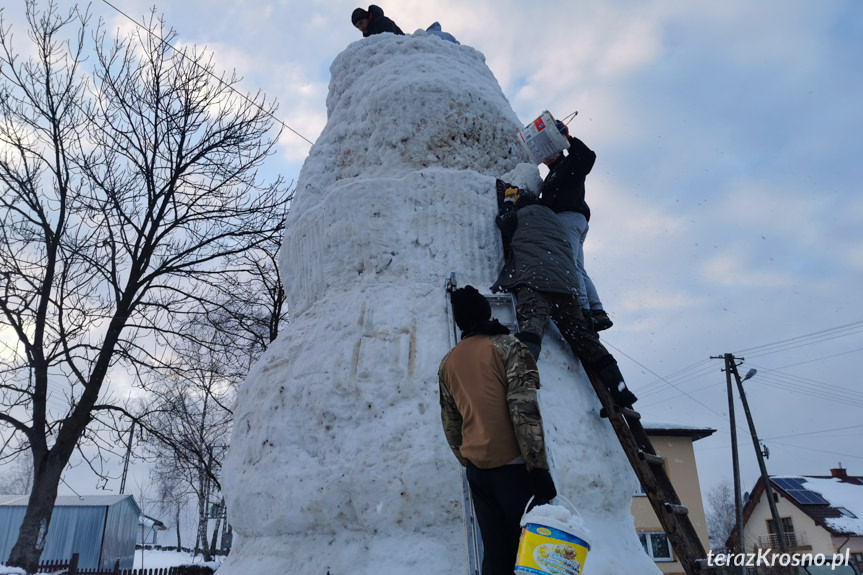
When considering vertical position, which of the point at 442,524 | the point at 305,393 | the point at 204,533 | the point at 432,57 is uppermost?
the point at 432,57

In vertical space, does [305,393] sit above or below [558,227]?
below

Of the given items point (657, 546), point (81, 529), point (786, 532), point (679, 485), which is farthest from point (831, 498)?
point (81, 529)

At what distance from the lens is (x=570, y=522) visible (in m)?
2.03

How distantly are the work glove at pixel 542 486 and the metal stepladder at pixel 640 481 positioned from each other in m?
0.55

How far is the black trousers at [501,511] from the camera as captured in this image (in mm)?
2408

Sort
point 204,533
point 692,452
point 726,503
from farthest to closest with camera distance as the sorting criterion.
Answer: point 726,503 < point 204,533 < point 692,452

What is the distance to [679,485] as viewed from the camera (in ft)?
65.2

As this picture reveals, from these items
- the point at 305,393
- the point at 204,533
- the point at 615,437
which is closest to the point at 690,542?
the point at 615,437

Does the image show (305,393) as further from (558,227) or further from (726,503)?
(726,503)

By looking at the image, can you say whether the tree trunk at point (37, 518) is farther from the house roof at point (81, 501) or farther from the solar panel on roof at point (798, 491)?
the solar panel on roof at point (798, 491)

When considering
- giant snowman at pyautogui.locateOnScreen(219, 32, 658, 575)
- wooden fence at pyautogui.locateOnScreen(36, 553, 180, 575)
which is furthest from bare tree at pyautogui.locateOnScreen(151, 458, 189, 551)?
giant snowman at pyautogui.locateOnScreen(219, 32, 658, 575)

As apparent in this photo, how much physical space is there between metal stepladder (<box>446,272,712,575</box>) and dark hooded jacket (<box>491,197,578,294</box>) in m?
0.19

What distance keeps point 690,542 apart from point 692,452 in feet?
66.2

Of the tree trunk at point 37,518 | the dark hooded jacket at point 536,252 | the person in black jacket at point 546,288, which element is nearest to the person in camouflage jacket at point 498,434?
the person in black jacket at point 546,288
